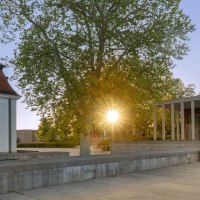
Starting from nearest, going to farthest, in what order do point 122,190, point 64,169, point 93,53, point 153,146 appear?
point 122,190
point 64,169
point 93,53
point 153,146

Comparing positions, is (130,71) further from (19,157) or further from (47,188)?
(47,188)

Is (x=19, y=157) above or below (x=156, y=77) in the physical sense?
below

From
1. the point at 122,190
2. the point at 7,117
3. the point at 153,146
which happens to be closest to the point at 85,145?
the point at 7,117

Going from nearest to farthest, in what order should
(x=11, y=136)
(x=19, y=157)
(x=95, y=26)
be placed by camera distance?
(x=19, y=157) < (x=95, y=26) < (x=11, y=136)

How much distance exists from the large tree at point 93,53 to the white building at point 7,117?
1.66m

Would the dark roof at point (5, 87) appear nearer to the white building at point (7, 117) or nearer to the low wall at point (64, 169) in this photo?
the white building at point (7, 117)

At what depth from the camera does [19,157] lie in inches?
762

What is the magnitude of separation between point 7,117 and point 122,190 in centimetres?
1329

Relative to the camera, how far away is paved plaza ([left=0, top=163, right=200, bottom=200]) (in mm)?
9672

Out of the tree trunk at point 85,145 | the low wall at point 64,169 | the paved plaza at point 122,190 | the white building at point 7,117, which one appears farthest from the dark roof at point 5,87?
the paved plaza at point 122,190

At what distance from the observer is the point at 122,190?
35.9 feet

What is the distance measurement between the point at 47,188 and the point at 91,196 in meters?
1.68

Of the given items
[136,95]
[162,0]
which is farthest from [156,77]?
[162,0]

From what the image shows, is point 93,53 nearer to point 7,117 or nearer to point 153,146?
point 7,117
